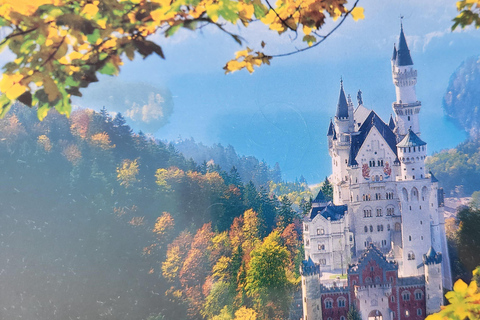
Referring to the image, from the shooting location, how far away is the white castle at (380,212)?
34.8 metres

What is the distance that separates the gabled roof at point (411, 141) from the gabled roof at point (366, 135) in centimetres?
247

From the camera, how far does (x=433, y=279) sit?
3425cm

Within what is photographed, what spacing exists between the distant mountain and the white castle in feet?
44.9

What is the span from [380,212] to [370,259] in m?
4.40

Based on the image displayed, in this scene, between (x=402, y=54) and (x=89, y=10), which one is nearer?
(x=89, y=10)

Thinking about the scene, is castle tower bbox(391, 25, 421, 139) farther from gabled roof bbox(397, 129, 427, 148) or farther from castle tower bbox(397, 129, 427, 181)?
castle tower bbox(397, 129, 427, 181)

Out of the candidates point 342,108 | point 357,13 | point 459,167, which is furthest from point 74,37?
point 459,167

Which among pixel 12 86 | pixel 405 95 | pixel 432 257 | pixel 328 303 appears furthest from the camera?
pixel 405 95

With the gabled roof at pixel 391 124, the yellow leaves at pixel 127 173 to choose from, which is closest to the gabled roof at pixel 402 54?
the gabled roof at pixel 391 124

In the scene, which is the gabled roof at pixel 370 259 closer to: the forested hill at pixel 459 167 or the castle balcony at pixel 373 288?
the castle balcony at pixel 373 288

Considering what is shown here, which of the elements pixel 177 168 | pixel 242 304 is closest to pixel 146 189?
pixel 177 168

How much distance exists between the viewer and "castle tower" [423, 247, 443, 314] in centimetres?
3409

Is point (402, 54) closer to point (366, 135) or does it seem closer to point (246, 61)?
point (366, 135)

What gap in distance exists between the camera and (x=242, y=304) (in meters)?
42.7
